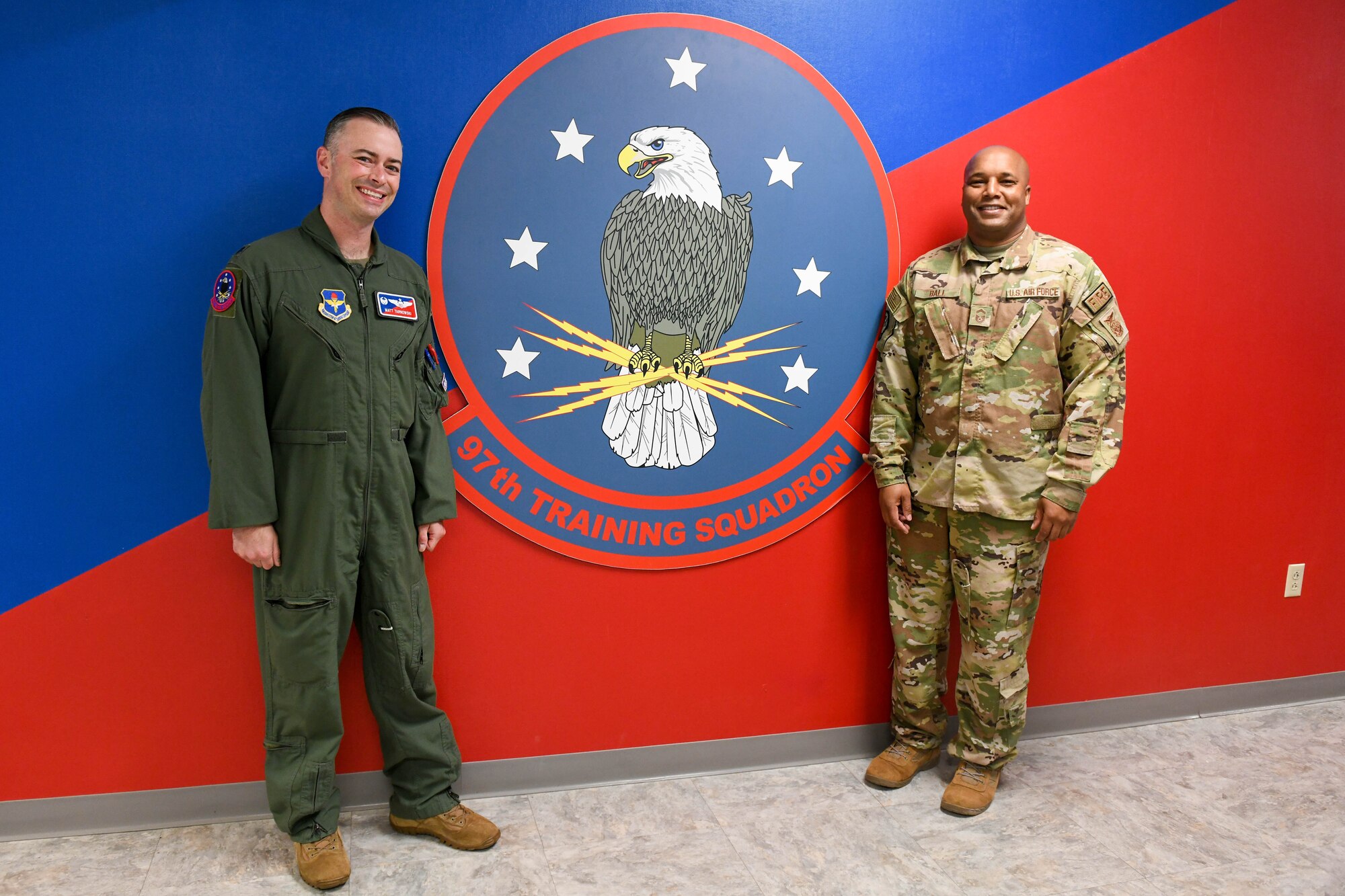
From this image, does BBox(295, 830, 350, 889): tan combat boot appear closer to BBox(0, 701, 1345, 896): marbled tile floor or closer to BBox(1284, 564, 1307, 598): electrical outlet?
BBox(0, 701, 1345, 896): marbled tile floor

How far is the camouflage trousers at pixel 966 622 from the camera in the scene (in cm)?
227

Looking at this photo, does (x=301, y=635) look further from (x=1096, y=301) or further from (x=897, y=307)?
(x=1096, y=301)

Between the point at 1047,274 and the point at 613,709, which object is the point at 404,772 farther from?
the point at 1047,274

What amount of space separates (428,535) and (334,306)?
1.85ft

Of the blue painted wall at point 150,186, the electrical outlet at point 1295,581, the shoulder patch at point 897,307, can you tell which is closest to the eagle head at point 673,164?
the blue painted wall at point 150,186

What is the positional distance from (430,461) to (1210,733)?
2518 millimetres

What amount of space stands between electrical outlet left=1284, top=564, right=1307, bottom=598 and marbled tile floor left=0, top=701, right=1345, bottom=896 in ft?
2.01

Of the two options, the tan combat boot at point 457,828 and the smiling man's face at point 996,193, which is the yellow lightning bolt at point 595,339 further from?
the tan combat boot at point 457,828

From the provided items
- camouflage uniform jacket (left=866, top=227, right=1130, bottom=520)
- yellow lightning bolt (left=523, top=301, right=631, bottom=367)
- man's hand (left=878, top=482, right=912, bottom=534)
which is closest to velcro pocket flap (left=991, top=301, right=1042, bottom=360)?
camouflage uniform jacket (left=866, top=227, right=1130, bottom=520)

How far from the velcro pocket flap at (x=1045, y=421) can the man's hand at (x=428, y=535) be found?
150 cm

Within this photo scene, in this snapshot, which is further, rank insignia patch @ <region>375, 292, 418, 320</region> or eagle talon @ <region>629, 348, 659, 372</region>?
eagle talon @ <region>629, 348, 659, 372</region>

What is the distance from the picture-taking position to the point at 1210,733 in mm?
2740

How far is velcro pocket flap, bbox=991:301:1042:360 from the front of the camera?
7.27 ft

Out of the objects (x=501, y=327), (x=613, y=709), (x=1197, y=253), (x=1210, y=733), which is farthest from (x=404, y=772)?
(x=1197, y=253)
